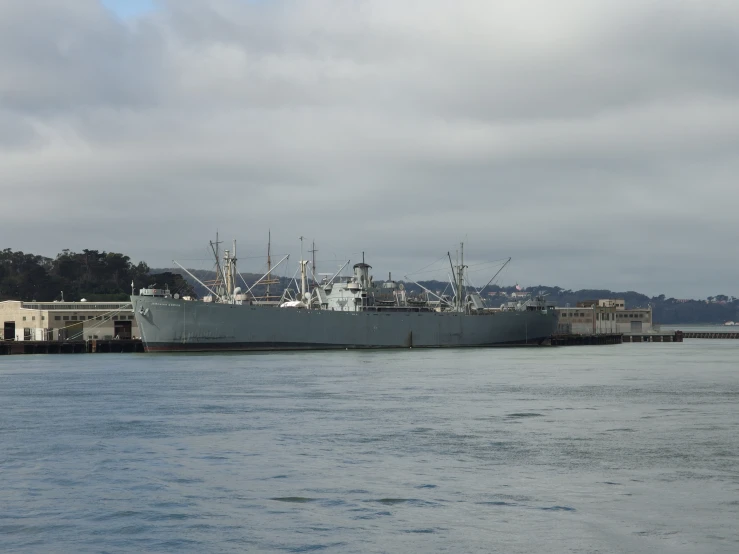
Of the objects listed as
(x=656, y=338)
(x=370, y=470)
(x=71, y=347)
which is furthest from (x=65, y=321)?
(x=656, y=338)

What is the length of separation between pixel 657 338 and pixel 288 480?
428ft

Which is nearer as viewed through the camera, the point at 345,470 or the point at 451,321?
Result: the point at 345,470

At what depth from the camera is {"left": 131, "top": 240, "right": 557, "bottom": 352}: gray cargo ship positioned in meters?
78.9

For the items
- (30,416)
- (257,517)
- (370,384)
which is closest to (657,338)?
(370,384)

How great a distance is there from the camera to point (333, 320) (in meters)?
84.6

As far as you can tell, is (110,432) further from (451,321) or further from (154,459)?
(451,321)

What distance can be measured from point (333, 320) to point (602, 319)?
7837 centimetres

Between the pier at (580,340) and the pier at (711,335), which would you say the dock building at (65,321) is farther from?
the pier at (711,335)

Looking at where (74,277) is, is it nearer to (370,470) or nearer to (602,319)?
(602,319)

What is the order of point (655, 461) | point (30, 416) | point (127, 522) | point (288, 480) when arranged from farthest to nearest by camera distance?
point (30, 416) < point (655, 461) < point (288, 480) < point (127, 522)

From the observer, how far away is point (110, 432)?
27625 mm

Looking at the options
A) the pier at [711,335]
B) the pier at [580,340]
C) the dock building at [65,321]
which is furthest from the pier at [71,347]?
the pier at [711,335]

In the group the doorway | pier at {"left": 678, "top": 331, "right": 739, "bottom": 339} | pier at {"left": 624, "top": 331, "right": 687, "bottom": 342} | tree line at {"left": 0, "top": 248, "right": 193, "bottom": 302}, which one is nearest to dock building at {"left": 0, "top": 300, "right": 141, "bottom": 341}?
the doorway

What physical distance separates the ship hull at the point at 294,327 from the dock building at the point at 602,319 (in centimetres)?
5120
